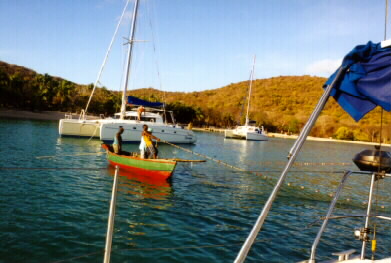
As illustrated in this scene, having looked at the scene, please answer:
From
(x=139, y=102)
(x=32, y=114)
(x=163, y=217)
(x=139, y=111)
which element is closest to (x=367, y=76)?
(x=163, y=217)

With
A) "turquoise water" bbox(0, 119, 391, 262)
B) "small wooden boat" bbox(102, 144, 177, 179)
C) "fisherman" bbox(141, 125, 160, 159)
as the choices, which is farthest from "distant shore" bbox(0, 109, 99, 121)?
"fisherman" bbox(141, 125, 160, 159)

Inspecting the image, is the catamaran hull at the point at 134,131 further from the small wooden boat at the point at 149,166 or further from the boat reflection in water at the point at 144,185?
the small wooden boat at the point at 149,166

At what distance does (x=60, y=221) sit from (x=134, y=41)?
24.2 m

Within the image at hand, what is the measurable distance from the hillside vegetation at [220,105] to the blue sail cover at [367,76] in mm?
39084

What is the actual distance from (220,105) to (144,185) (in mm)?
109225

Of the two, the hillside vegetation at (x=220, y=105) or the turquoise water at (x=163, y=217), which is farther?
the hillside vegetation at (x=220, y=105)

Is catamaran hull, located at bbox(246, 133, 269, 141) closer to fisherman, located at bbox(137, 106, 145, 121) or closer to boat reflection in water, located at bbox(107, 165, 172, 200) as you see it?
fisherman, located at bbox(137, 106, 145, 121)

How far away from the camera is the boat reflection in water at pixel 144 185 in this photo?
39.5 feet

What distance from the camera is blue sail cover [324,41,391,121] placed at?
13.8 ft

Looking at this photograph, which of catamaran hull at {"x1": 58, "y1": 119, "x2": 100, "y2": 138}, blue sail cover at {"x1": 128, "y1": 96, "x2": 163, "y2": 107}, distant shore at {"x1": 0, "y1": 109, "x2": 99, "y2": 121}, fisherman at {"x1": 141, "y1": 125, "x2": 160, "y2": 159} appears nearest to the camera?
fisherman at {"x1": 141, "y1": 125, "x2": 160, "y2": 159}

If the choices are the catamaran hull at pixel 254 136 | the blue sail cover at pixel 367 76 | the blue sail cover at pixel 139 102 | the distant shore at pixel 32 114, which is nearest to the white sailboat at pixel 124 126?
the blue sail cover at pixel 139 102

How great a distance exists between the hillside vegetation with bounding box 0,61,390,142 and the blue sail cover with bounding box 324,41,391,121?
39084 millimetres

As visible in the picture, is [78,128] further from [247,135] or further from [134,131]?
[247,135]

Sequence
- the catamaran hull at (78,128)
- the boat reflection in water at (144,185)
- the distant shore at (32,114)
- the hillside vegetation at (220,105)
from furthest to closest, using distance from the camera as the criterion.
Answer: the hillside vegetation at (220,105) → the distant shore at (32,114) → the catamaran hull at (78,128) → the boat reflection in water at (144,185)
